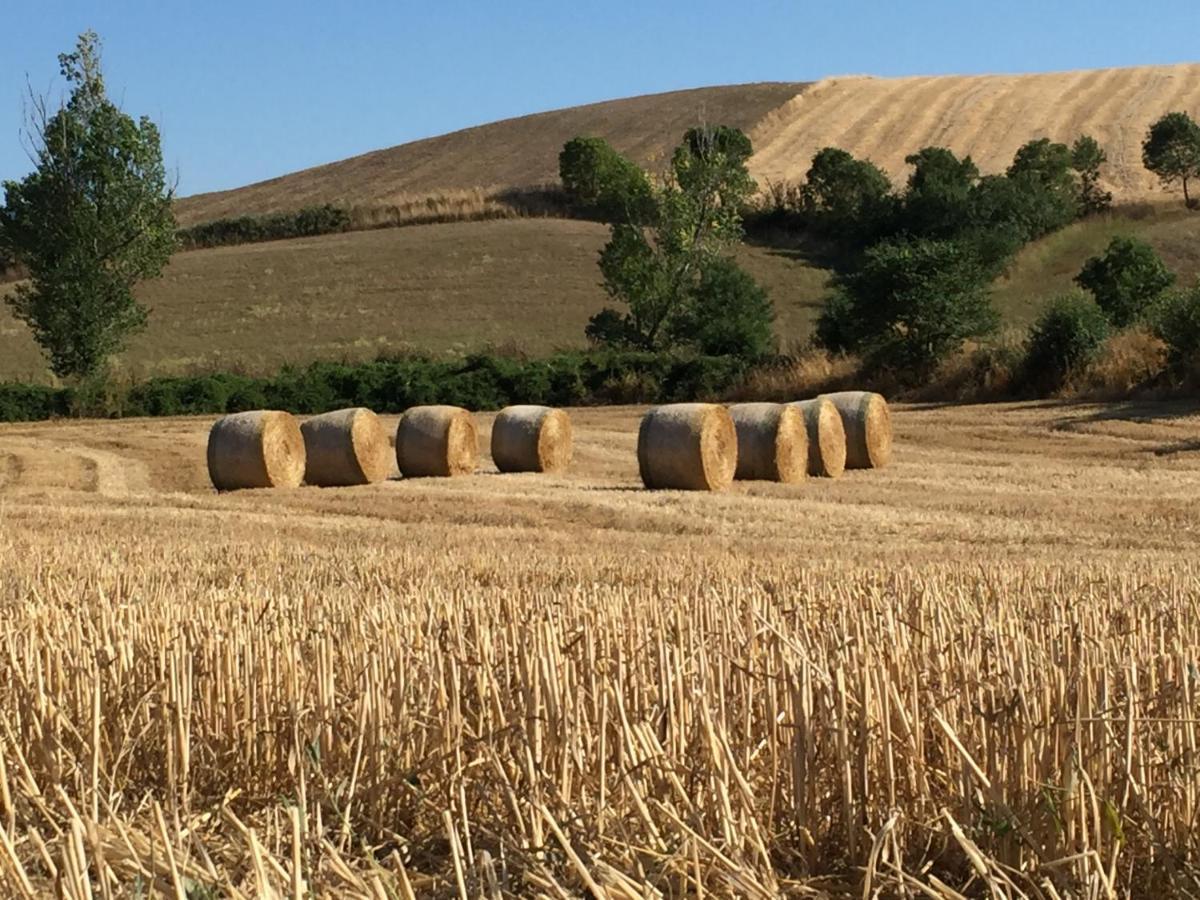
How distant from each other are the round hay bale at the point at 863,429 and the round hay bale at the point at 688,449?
3.20 m

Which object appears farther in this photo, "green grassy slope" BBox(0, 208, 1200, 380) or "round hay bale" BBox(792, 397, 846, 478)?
"green grassy slope" BBox(0, 208, 1200, 380)

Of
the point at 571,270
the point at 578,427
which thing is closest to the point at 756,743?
the point at 578,427

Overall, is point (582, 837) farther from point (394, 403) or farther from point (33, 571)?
point (394, 403)

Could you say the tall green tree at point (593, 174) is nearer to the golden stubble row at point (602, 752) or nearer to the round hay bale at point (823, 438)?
the round hay bale at point (823, 438)

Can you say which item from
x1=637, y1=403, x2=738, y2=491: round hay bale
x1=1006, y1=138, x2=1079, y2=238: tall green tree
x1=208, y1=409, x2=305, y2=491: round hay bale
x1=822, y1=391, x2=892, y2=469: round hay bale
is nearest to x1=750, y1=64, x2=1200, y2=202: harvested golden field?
x1=1006, y1=138, x2=1079, y2=238: tall green tree

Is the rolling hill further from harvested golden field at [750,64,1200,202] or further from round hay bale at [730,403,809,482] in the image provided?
round hay bale at [730,403,809,482]

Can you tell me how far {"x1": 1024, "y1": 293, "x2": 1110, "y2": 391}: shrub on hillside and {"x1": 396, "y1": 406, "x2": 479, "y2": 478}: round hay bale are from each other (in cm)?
1247

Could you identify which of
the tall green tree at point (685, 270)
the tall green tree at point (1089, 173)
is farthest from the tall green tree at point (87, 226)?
the tall green tree at point (1089, 173)

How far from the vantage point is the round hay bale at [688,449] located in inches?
744

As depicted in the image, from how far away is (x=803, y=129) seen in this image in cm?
8100

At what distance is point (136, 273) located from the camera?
139 feet

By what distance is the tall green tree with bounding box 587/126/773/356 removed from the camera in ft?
140

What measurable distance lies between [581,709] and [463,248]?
62.5 meters

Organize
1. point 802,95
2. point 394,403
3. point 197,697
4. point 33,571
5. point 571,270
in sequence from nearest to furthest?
point 197,697 < point 33,571 < point 394,403 < point 571,270 < point 802,95
